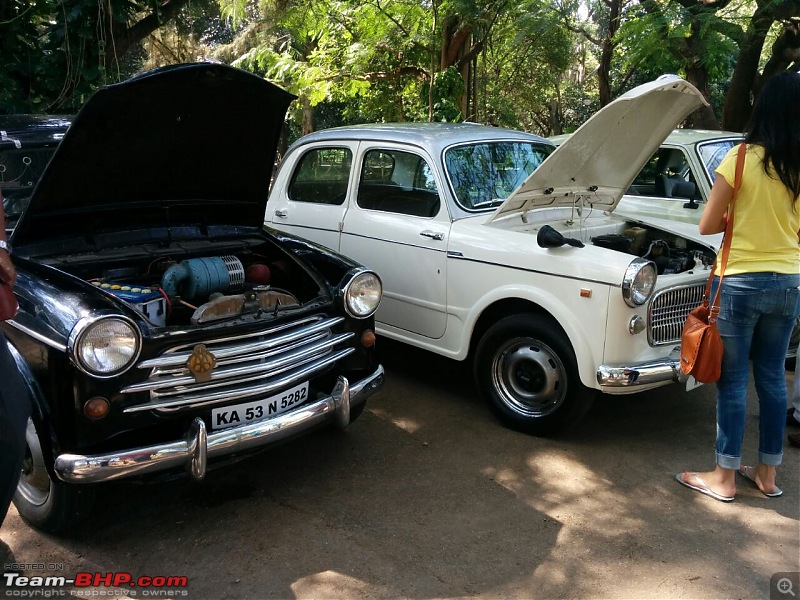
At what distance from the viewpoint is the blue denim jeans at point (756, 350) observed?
346cm

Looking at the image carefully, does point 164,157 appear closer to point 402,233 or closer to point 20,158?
point 20,158

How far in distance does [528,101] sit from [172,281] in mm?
14445

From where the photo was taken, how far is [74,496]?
→ 10.5 feet

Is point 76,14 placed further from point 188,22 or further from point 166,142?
point 166,142

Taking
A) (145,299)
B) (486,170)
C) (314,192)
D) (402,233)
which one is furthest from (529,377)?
(314,192)

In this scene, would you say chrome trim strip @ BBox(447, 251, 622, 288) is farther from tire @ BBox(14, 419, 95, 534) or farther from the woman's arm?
tire @ BBox(14, 419, 95, 534)

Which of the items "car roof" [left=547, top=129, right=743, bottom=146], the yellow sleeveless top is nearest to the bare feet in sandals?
the yellow sleeveless top

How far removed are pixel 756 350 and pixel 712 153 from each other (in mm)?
3261

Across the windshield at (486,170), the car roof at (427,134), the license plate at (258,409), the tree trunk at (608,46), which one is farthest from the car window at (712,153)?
the tree trunk at (608,46)

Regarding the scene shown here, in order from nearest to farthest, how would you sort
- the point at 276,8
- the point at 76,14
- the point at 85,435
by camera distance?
the point at 85,435 < the point at 76,14 < the point at 276,8

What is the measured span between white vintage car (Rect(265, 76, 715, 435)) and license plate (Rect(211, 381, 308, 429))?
59.5 inches

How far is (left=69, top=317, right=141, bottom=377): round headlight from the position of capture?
2.86 m

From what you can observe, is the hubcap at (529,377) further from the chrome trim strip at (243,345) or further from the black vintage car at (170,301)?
the chrome trim strip at (243,345)

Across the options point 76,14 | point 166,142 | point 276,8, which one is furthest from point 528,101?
point 166,142
